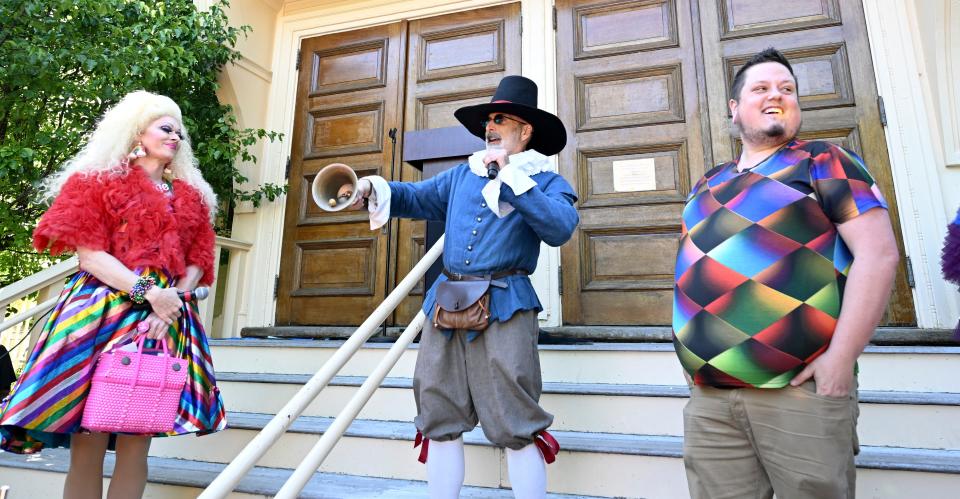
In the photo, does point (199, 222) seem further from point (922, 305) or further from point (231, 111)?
point (922, 305)

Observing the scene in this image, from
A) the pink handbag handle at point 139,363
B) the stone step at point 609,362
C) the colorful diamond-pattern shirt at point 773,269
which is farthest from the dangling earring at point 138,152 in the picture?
the colorful diamond-pattern shirt at point 773,269

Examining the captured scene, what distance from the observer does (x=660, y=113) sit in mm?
3359

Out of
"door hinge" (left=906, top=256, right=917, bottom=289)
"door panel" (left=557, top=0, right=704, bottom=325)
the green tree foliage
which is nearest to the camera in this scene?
"door hinge" (left=906, top=256, right=917, bottom=289)

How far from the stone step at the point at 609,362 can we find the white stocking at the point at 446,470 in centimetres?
82

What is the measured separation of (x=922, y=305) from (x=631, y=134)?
5.91 feet

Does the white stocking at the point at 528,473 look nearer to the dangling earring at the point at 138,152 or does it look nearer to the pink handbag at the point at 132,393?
the pink handbag at the point at 132,393

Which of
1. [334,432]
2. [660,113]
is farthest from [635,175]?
[334,432]

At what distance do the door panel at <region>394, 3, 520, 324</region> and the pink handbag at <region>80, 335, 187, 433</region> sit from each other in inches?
83.2

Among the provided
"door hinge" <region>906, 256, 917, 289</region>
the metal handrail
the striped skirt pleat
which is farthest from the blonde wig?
"door hinge" <region>906, 256, 917, 289</region>

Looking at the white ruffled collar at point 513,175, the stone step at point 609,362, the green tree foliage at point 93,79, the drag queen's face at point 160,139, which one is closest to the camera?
the white ruffled collar at point 513,175

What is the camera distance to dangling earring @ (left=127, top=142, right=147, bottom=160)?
5.51 feet

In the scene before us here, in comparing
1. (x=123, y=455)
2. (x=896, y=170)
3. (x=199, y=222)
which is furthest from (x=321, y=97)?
(x=896, y=170)

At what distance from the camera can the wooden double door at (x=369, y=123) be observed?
12.2ft

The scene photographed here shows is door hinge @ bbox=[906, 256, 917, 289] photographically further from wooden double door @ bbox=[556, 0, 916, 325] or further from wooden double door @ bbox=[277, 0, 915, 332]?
wooden double door @ bbox=[556, 0, 916, 325]
